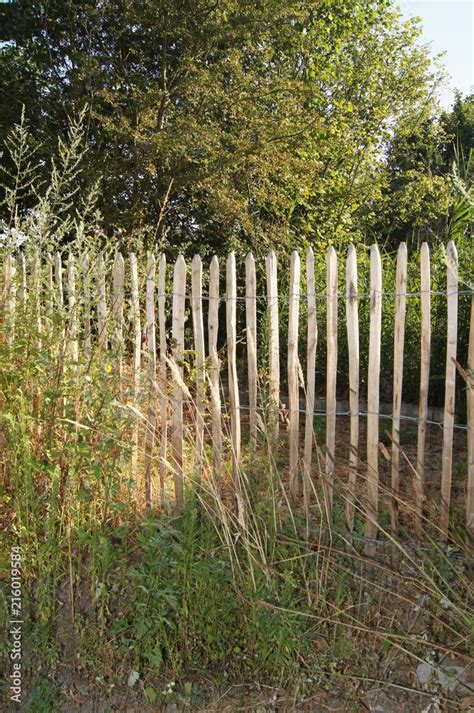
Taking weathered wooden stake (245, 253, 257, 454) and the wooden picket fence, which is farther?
weathered wooden stake (245, 253, 257, 454)

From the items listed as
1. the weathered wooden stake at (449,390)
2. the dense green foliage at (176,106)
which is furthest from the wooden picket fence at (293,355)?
the dense green foliage at (176,106)

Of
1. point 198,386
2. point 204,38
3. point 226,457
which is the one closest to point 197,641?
point 198,386

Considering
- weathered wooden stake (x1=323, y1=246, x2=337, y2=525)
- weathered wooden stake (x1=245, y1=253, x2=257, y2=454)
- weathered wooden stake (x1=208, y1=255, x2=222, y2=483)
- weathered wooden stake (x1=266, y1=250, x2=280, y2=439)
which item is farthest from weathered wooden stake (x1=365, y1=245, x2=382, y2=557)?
weathered wooden stake (x1=208, y1=255, x2=222, y2=483)

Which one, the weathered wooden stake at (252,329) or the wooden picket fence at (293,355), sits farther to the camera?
the weathered wooden stake at (252,329)

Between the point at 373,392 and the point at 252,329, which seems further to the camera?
the point at 252,329

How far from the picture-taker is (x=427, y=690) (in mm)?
2746

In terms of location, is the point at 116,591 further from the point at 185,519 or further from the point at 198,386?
the point at 198,386

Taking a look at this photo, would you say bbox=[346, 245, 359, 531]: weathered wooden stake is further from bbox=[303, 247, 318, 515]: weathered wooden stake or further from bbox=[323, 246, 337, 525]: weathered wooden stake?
Answer: bbox=[303, 247, 318, 515]: weathered wooden stake

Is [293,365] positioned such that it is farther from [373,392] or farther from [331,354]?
[373,392]

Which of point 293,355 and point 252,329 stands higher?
point 252,329

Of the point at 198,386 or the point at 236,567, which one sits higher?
the point at 198,386

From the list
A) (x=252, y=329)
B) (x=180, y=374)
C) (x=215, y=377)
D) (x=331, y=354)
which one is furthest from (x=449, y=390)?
(x=180, y=374)

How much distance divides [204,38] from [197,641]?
7851mm

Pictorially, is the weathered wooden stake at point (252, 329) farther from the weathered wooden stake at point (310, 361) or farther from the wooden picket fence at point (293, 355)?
the weathered wooden stake at point (310, 361)
